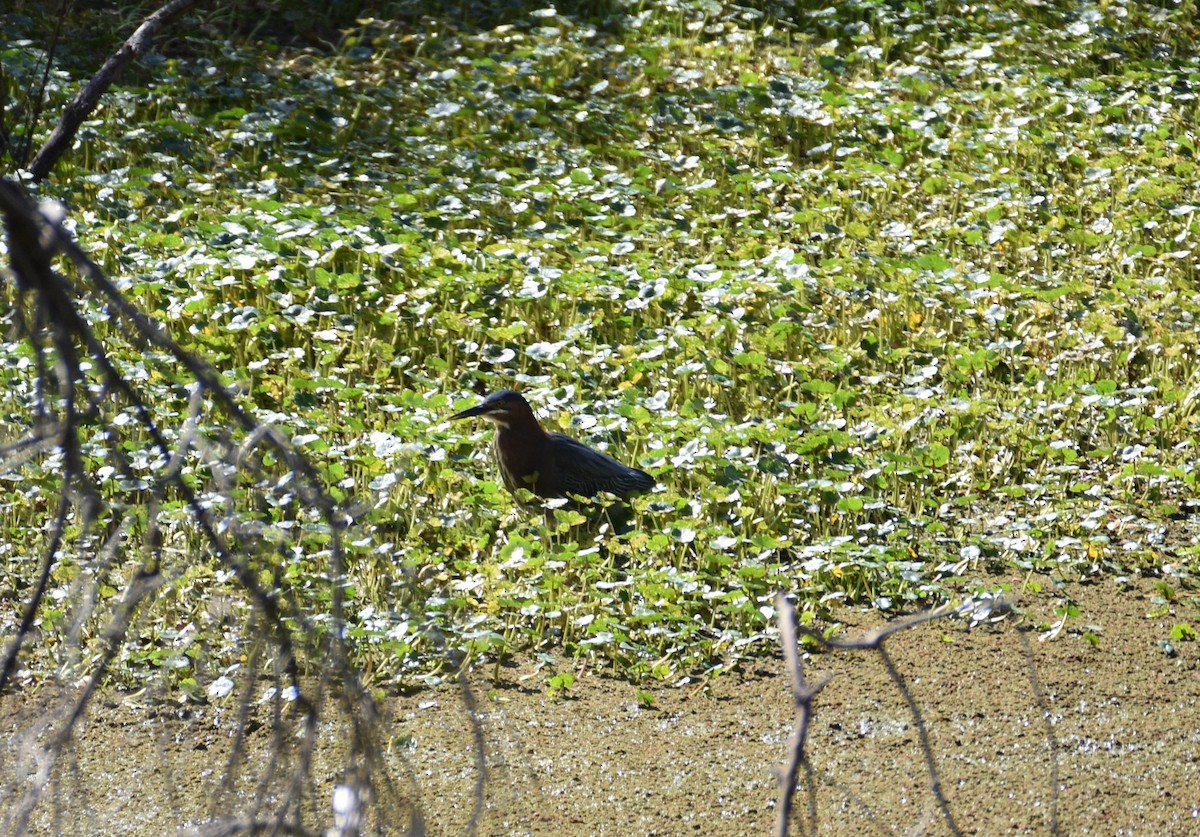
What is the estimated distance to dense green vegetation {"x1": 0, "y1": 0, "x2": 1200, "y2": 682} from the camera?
5676mm

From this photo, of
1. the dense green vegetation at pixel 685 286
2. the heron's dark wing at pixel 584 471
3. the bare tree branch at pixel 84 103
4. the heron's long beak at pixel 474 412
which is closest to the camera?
the dense green vegetation at pixel 685 286

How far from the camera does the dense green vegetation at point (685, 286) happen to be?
5.68 m

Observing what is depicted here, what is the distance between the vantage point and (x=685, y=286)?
777 cm

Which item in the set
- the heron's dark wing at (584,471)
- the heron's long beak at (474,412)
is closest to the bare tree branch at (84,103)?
the heron's long beak at (474,412)

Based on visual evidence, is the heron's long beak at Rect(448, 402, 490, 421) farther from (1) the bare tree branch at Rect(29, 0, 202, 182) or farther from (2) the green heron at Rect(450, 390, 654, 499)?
(1) the bare tree branch at Rect(29, 0, 202, 182)

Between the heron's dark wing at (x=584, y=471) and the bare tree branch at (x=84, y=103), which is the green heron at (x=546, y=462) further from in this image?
the bare tree branch at (x=84, y=103)

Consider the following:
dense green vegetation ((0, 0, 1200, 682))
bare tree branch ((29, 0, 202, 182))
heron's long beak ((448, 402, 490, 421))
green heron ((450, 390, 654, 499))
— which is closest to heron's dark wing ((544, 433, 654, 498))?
green heron ((450, 390, 654, 499))

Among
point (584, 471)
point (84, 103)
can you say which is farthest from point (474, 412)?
point (84, 103)

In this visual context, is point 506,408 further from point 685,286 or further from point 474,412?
point 685,286

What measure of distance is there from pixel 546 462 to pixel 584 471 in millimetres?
154

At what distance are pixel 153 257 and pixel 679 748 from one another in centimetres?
458

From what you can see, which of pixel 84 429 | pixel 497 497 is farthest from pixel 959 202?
pixel 84 429

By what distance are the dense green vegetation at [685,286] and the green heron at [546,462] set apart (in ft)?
0.44

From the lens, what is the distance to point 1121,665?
5.02 m
